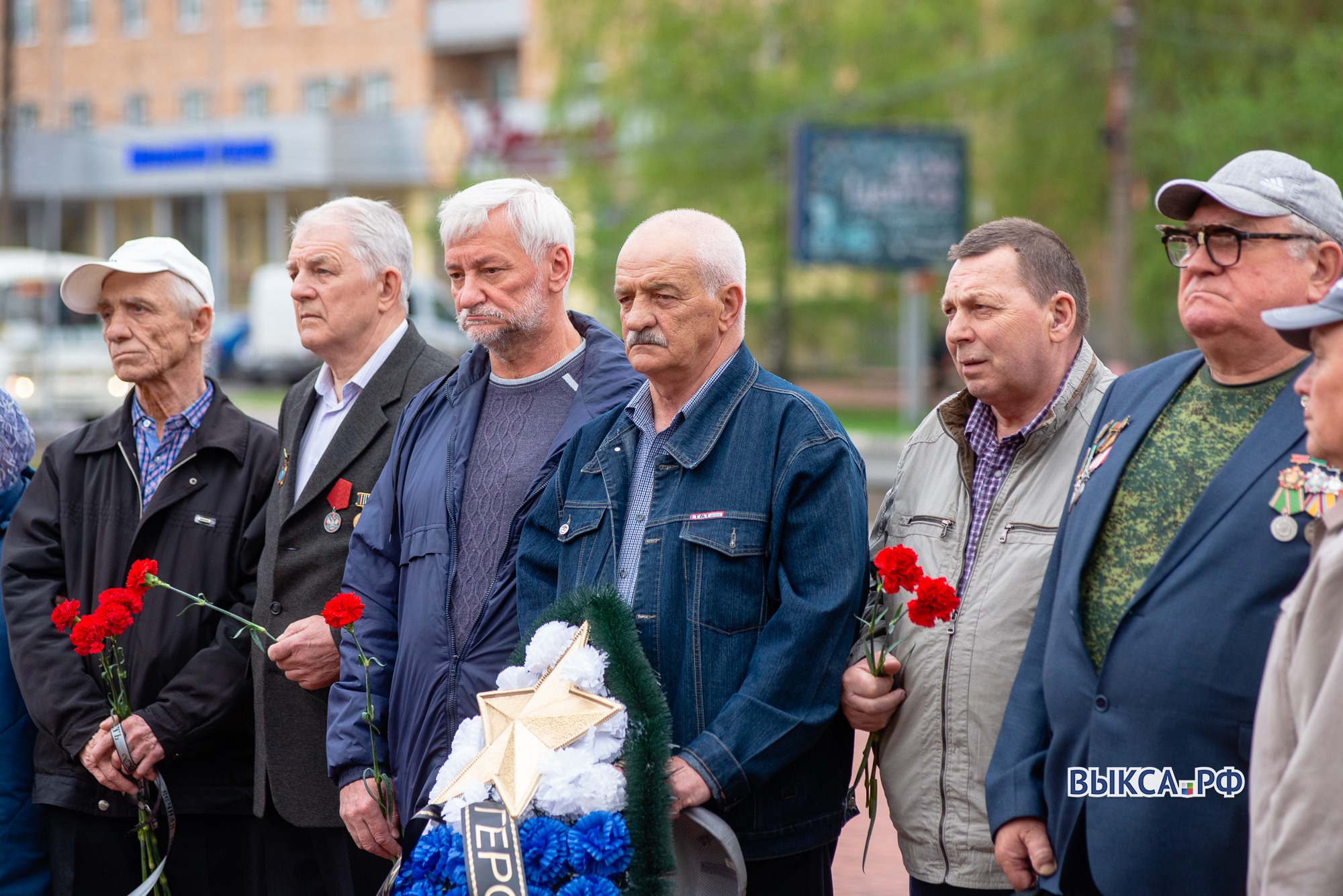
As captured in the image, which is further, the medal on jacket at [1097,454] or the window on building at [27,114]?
the window on building at [27,114]

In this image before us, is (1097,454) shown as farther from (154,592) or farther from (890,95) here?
(890,95)

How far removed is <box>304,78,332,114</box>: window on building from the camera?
1785 inches

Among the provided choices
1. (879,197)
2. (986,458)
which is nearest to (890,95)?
(879,197)

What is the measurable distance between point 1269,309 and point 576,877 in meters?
1.73

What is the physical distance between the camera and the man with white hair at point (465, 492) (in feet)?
11.8

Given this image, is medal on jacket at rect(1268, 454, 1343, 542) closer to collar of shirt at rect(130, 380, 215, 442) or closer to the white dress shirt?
the white dress shirt

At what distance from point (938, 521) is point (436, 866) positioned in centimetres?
137

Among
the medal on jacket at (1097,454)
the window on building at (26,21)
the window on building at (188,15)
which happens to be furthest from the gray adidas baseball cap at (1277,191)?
the window on building at (26,21)

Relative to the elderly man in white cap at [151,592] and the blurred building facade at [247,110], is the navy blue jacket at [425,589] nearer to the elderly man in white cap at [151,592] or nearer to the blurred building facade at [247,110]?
the elderly man in white cap at [151,592]

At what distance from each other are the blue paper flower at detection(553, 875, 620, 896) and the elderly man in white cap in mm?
1709

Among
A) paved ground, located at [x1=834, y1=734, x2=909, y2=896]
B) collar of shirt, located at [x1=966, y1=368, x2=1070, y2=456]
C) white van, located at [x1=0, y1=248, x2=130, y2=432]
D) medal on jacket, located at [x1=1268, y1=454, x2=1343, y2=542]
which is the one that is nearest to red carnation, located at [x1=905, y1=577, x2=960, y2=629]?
collar of shirt, located at [x1=966, y1=368, x2=1070, y2=456]

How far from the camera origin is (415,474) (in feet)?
12.6

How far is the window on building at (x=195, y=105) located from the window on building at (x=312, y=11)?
4.30 metres

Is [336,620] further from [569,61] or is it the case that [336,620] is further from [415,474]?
[569,61]
